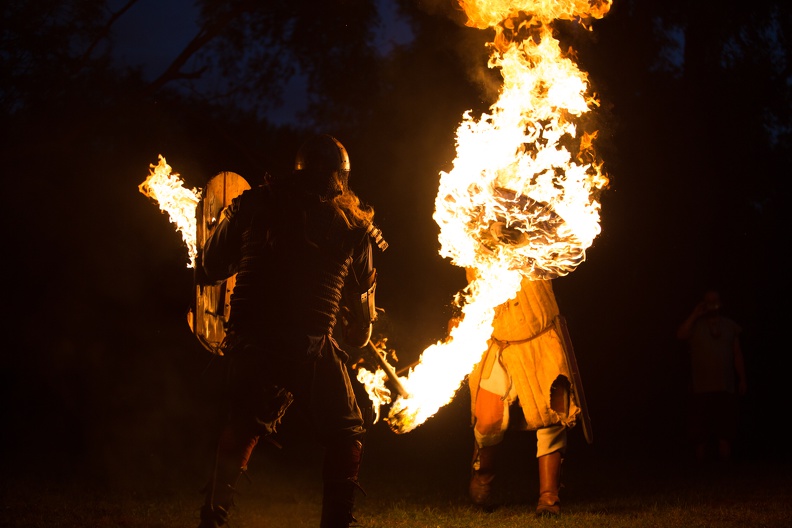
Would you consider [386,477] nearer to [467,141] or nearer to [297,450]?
[297,450]

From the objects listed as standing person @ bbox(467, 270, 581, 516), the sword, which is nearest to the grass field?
standing person @ bbox(467, 270, 581, 516)

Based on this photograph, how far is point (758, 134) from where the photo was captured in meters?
14.0

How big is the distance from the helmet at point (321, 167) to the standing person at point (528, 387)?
2.18 meters

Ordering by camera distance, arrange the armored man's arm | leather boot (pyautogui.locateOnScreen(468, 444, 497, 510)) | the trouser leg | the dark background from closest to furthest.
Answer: the trouser leg → the armored man's arm → leather boot (pyautogui.locateOnScreen(468, 444, 497, 510)) → the dark background

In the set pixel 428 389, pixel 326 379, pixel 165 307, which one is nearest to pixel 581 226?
pixel 428 389

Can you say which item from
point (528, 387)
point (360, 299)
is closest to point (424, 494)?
point (528, 387)

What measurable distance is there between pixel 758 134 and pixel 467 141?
8925mm

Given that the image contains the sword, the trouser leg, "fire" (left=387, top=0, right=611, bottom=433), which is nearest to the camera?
the trouser leg

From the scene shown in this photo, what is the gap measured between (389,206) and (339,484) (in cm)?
731

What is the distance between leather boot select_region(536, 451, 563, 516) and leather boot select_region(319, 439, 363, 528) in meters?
2.49

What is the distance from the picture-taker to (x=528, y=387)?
7172mm

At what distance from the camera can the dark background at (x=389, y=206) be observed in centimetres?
1039

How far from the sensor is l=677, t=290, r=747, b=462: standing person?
10.7 metres

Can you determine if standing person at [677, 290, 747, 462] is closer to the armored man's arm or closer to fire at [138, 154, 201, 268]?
the armored man's arm
